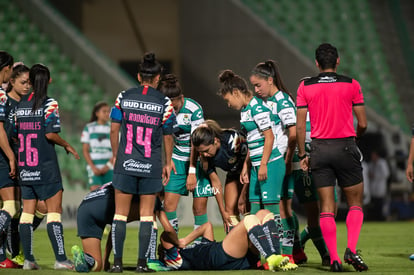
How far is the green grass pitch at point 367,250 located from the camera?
6277 mm

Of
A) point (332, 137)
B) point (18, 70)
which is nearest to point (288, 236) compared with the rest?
point (332, 137)

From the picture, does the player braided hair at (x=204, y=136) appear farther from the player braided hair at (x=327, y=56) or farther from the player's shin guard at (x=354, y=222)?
the player's shin guard at (x=354, y=222)

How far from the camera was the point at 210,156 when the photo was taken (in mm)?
6676

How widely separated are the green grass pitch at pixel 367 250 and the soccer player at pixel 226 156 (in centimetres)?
89

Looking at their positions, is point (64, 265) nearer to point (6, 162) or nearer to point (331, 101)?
point (6, 162)

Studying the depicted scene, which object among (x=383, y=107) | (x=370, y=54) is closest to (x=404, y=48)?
(x=370, y=54)

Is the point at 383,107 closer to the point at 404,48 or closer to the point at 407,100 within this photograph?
the point at 407,100

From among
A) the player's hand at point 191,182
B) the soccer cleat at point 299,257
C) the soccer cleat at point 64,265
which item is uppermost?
the player's hand at point 191,182

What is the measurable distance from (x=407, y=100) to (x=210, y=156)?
46.4ft

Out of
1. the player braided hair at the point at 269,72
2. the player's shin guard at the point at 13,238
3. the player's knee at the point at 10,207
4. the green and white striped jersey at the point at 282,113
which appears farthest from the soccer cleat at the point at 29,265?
the player braided hair at the point at 269,72

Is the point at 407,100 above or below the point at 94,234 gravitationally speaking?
above

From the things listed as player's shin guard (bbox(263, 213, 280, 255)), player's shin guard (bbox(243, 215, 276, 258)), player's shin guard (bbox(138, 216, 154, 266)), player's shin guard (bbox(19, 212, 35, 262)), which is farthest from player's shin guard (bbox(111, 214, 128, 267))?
player's shin guard (bbox(263, 213, 280, 255))

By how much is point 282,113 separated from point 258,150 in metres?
0.50

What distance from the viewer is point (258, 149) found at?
656 centimetres
